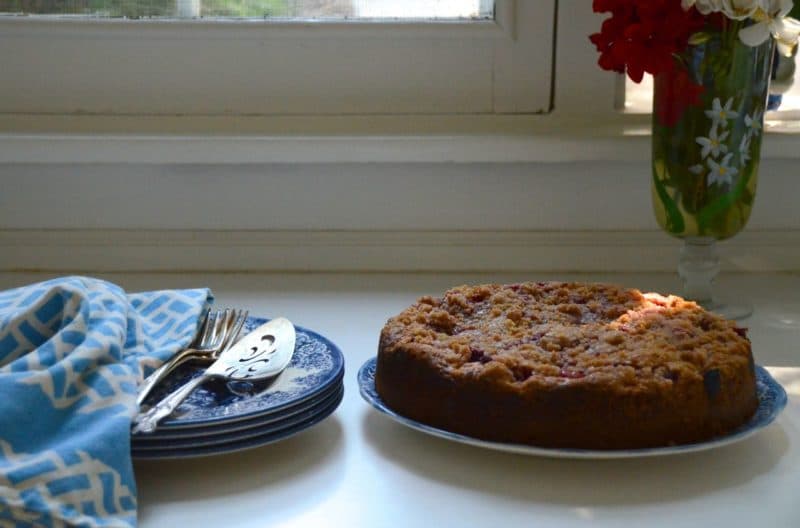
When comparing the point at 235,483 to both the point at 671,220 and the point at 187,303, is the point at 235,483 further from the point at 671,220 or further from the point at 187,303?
the point at 671,220

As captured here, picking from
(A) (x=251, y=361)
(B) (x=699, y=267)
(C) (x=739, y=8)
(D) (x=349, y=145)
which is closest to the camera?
(A) (x=251, y=361)

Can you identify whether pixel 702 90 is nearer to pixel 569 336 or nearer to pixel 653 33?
pixel 653 33

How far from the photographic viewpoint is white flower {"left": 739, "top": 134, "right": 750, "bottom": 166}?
1.00m

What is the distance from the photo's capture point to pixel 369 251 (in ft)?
4.18

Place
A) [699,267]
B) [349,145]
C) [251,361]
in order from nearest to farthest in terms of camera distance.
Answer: [251,361]
[699,267]
[349,145]

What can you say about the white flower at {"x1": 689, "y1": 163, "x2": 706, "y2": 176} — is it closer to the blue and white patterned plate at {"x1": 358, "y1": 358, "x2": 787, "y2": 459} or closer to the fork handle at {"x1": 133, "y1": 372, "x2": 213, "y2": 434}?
the blue and white patterned plate at {"x1": 358, "y1": 358, "x2": 787, "y2": 459}

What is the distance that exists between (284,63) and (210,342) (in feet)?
1.73

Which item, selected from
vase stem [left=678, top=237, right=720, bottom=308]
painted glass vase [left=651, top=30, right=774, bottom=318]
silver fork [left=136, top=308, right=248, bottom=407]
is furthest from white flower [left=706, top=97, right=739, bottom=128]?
silver fork [left=136, top=308, right=248, bottom=407]

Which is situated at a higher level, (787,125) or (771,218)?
(787,125)

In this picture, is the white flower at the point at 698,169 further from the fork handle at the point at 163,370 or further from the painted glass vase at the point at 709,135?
the fork handle at the point at 163,370

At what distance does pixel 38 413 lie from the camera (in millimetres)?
671

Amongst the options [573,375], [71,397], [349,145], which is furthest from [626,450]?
[349,145]

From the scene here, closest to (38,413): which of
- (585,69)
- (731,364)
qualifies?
(731,364)

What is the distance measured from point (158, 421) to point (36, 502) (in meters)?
0.10
